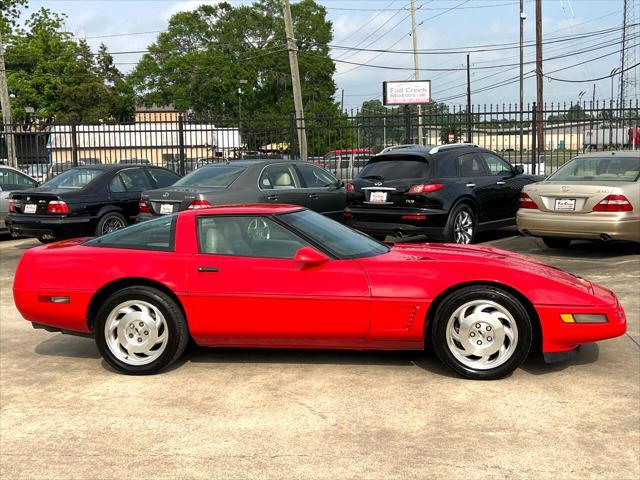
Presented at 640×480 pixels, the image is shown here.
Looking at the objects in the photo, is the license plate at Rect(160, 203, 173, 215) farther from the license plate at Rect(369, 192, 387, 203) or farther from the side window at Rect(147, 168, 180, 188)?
the side window at Rect(147, 168, 180, 188)

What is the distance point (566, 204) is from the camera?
991 cm

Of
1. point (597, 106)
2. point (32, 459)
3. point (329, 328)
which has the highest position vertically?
point (597, 106)

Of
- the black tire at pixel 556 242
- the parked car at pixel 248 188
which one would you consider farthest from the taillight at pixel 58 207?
the black tire at pixel 556 242

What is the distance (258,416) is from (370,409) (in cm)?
69

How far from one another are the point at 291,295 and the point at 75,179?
8933mm

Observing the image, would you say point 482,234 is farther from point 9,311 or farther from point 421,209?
point 9,311

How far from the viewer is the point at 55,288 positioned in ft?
17.9

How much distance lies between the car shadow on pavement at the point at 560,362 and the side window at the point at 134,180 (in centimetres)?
922

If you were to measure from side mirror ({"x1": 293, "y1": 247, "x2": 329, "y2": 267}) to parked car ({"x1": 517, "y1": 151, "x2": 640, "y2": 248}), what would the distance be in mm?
5739

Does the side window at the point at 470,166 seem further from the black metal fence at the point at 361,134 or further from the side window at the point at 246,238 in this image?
the side window at the point at 246,238

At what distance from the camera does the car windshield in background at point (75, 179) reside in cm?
1282

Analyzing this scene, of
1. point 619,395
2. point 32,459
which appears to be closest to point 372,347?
point 619,395

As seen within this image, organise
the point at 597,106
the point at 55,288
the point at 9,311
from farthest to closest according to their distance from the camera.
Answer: the point at 597,106
the point at 9,311
the point at 55,288

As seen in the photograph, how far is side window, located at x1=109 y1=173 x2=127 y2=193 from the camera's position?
12875 millimetres
